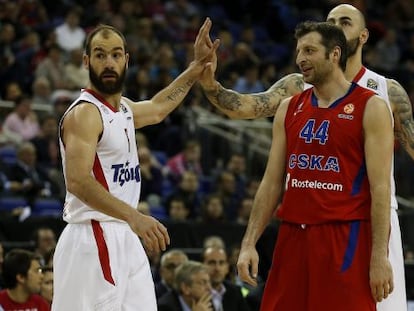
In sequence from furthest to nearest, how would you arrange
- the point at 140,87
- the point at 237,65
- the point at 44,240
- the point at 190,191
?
the point at 237,65
the point at 140,87
the point at 190,191
the point at 44,240

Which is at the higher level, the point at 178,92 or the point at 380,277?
the point at 178,92

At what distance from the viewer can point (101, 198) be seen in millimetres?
6473

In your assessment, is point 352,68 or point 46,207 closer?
point 352,68

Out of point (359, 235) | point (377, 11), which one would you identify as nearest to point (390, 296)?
point (359, 235)

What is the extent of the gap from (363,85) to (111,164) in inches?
77.7

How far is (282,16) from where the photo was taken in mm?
24062

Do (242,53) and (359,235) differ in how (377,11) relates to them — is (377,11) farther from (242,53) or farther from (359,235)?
(359,235)

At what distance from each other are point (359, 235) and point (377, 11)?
65.9ft

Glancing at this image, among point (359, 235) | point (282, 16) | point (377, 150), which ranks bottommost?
point (359, 235)

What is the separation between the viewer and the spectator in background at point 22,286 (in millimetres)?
9484

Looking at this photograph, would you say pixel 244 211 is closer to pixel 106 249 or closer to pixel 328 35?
pixel 106 249

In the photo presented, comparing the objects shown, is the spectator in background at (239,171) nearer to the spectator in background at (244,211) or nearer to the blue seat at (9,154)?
the spectator in background at (244,211)

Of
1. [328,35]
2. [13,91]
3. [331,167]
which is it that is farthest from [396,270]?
[13,91]

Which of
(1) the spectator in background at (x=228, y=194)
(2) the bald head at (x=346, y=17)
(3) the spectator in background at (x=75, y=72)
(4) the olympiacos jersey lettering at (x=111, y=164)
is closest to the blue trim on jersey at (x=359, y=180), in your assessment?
(4) the olympiacos jersey lettering at (x=111, y=164)
